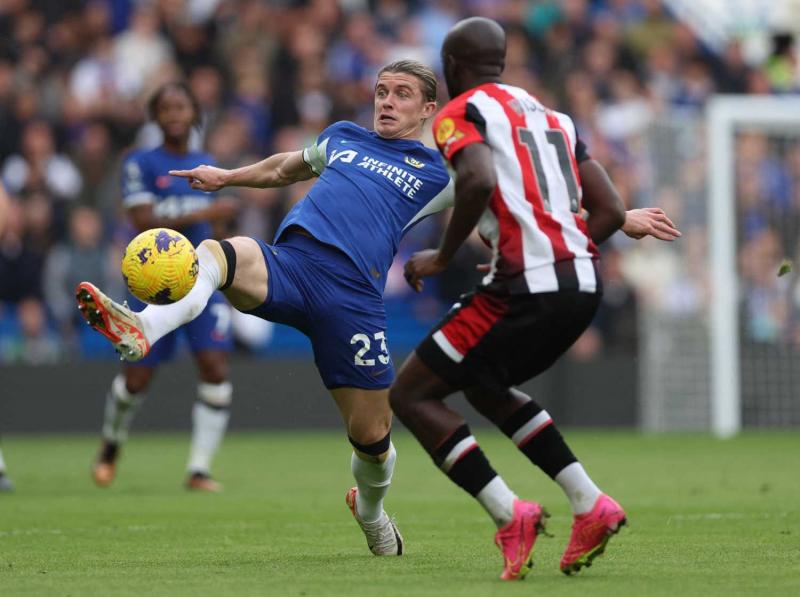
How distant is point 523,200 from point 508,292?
363 mm

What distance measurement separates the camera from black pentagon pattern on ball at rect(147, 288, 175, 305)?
646 centimetres

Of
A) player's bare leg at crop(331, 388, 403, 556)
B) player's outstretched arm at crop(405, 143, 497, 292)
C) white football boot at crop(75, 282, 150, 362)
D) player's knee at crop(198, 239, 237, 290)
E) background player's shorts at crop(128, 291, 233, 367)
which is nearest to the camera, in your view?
player's outstretched arm at crop(405, 143, 497, 292)

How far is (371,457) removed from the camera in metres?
7.00

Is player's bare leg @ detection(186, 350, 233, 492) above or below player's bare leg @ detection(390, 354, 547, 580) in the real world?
below

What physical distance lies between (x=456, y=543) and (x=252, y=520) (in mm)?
1748

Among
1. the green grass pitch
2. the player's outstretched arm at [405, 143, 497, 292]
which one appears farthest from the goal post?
the player's outstretched arm at [405, 143, 497, 292]

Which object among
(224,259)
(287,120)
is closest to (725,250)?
(287,120)

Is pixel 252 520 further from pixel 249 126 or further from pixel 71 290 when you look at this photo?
pixel 249 126

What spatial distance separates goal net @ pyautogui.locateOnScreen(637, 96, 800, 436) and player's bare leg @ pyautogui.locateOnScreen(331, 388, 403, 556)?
1044 centimetres

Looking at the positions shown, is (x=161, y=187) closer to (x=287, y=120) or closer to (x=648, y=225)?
(x=648, y=225)

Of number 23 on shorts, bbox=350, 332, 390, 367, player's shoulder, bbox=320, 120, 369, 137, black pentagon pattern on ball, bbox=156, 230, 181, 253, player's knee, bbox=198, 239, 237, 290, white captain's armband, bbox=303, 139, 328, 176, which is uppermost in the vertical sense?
player's shoulder, bbox=320, 120, 369, 137

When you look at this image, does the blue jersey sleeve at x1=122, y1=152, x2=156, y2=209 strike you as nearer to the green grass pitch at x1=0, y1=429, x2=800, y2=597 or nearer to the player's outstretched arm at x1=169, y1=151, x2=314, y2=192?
the green grass pitch at x1=0, y1=429, x2=800, y2=597

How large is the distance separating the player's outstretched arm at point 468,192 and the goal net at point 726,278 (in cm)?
1156

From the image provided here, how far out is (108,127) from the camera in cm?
1791
